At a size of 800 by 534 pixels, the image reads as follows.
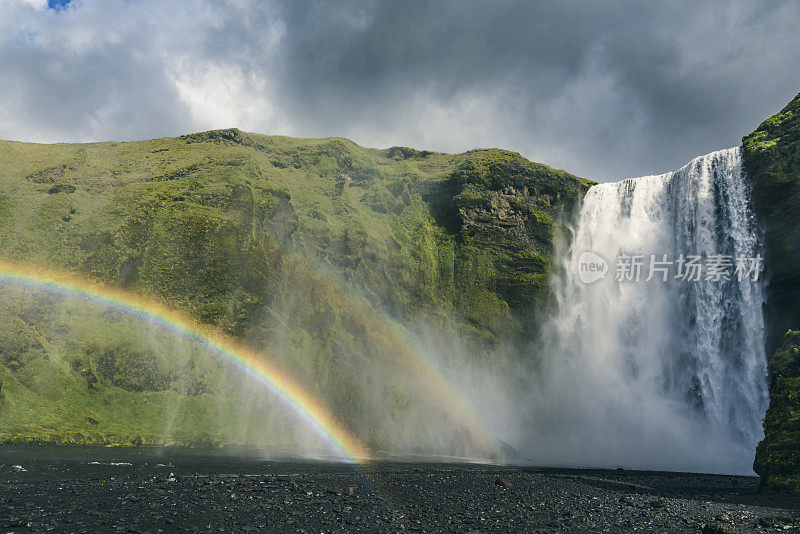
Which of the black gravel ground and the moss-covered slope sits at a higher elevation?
the moss-covered slope

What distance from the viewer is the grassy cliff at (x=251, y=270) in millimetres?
42406

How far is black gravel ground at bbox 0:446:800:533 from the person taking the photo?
13773 millimetres

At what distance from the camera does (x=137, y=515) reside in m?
13.8

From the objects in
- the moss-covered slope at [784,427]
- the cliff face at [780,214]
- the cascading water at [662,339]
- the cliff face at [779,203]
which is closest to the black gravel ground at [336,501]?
the moss-covered slope at [784,427]

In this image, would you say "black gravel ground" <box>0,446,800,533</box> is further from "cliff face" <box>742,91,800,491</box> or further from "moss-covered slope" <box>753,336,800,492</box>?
"cliff face" <box>742,91,800,491</box>

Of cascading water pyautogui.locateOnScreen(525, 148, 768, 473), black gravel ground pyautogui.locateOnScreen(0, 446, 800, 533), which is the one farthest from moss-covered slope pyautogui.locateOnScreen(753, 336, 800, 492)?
cascading water pyautogui.locateOnScreen(525, 148, 768, 473)

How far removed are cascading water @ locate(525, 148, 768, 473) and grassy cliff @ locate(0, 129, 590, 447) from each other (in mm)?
8892

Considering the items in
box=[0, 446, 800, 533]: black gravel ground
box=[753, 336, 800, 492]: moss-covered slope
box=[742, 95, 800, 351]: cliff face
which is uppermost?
box=[742, 95, 800, 351]: cliff face

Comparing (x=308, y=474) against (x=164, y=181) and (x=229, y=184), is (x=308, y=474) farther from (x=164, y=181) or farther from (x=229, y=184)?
(x=164, y=181)

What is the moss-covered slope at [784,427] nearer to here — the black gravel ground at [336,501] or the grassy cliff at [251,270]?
the black gravel ground at [336,501]

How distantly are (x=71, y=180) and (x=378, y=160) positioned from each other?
61.8 m

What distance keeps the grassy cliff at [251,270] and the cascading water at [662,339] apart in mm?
8892

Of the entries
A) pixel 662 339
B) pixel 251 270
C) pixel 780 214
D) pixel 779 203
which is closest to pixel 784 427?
pixel 780 214

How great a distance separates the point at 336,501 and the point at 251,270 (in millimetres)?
43444
